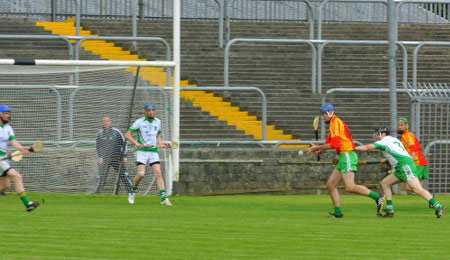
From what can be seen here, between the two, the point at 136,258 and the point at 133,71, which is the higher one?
the point at 133,71

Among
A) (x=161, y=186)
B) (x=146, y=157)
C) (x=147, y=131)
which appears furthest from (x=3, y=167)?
(x=147, y=131)

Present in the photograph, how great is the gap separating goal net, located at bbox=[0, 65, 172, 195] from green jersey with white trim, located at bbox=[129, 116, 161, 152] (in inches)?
101

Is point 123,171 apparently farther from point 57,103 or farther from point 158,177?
point 158,177

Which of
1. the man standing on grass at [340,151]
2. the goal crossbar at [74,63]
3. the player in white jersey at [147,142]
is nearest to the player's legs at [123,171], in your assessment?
the goal crossbar at [74,63]

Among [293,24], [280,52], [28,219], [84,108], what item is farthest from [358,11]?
[28,219]

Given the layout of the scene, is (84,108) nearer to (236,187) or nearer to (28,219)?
(236,187)

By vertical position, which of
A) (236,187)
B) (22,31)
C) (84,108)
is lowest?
(236,187)

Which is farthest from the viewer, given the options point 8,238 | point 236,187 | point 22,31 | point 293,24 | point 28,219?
point 293,24

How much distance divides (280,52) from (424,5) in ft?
23.6

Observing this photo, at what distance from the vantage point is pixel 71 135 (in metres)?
26.8

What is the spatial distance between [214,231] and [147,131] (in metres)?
7.77

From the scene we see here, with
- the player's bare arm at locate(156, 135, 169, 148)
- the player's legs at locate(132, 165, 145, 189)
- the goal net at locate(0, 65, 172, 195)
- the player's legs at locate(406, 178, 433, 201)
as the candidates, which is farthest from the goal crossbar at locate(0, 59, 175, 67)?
the player's legs at locate(406, 178, 433, 201)

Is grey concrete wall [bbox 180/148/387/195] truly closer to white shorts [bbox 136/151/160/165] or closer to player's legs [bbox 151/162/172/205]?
white shorts [bbox 136/151/160/165]

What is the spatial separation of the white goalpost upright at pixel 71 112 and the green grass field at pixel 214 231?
6.48 feet
